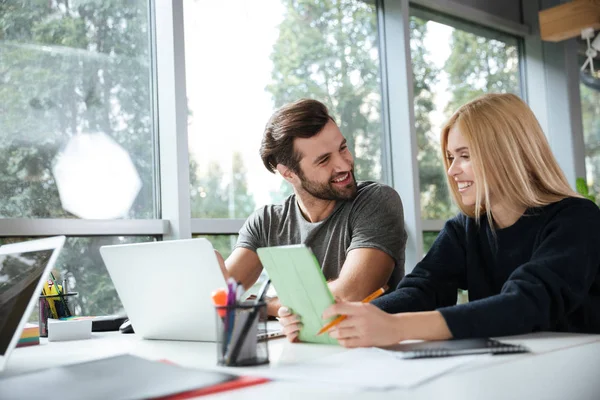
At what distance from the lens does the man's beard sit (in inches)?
91.0

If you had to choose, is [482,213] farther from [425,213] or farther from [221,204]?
[425,213]

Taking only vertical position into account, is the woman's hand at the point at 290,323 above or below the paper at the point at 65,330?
above

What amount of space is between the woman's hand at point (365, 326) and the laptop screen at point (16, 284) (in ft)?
1.84

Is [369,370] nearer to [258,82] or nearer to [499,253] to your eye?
[499,253]

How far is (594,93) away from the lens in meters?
4.86

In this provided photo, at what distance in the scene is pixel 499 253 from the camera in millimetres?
1647

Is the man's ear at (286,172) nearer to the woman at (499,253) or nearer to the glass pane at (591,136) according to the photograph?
the woman at (499,253)

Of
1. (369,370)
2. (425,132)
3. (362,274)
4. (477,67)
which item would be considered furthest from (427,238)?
(369,370)

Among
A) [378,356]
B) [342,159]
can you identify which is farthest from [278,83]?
[378,356]

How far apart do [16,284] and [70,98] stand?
1375 millimetres

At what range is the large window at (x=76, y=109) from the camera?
242cm

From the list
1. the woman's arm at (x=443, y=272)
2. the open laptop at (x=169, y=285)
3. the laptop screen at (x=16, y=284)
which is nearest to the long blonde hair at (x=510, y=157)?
the woman's arm at (x=443, y=272)

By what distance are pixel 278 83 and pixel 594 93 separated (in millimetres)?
2767

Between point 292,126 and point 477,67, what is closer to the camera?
point 292,126
